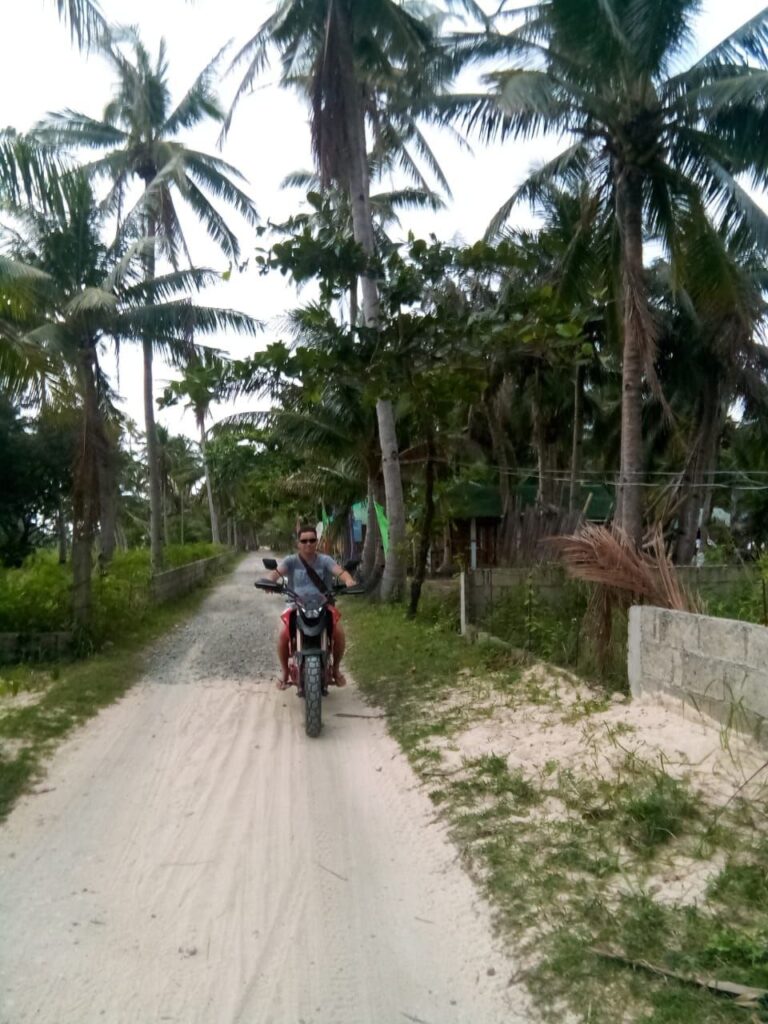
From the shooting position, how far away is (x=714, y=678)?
18.6ft

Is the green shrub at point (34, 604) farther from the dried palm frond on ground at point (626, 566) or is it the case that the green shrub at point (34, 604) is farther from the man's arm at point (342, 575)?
the dried palm frond on ground at point (626, 566)

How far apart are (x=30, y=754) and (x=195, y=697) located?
2436 millimetres

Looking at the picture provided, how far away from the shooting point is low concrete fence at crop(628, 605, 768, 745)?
17.1ft

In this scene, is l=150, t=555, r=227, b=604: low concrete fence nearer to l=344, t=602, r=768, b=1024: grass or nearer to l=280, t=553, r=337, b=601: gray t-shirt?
l=280, t=553, r=337, b=601: gray t-shirt

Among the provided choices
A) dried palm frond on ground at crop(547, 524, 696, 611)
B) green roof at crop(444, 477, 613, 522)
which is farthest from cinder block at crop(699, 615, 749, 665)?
green roof at crop(444, 477, 613, 522)

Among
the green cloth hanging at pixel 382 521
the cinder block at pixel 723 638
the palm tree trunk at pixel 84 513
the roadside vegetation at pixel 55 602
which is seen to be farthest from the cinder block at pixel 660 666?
the green cloth hanging at pixel 382 521

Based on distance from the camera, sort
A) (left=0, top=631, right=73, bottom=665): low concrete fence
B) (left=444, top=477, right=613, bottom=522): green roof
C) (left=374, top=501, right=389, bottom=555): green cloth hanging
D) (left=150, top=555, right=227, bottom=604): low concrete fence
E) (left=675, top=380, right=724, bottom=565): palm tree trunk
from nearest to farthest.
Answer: (left=0, top=631, right=73, bottom=665): low concrete fence
(left=150, top=555, right=227, bottom=604): low concrete fence
(left=374, top=501, right=389, bottom=555): green cloth hanging
(left=675, top=380, right=724, bottom=565): palm tree trunk
(left=444, top=477, right=613, bottom=522): green roof

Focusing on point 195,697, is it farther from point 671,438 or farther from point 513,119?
point 671,438

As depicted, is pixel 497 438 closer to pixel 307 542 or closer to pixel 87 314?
pixel 87 314

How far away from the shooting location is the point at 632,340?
11.6m

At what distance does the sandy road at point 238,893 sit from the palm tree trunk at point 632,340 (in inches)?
230

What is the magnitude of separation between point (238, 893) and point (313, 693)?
2.95 meters

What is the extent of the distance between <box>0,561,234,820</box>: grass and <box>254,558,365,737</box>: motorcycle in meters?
1.94

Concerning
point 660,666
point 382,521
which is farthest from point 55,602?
point 382,521
